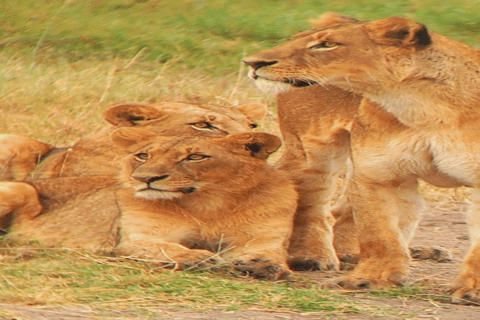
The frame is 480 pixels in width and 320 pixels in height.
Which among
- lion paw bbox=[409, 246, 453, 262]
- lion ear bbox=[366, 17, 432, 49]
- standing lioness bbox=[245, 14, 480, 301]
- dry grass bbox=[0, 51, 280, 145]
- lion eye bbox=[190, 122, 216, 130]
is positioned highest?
lion ear bbox=[366, 17, 432, 49]

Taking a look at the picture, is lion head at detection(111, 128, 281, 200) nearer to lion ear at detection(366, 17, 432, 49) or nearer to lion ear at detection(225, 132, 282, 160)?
lion ear at detection(225, 132, 282, 160)

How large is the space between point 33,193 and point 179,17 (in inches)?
306

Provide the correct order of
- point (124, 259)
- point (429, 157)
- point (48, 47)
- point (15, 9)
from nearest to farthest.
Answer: point (429, 157) → point (124, 259) → point (48, 47) → point (15, 9)

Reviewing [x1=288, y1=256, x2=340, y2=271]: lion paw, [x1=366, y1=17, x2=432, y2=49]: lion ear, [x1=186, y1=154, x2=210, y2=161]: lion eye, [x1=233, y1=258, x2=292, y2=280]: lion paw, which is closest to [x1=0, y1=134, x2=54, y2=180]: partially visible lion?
[x1=186, y1=154, x2=210, y2=161]: lion eye

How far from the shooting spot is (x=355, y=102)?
5.75 m

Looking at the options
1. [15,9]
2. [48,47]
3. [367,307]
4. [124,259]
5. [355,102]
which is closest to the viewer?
[367,307]

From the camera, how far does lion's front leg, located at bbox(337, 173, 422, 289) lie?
507cm

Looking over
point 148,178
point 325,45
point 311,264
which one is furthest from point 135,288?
point 325,45

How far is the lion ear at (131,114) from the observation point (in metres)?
6.62

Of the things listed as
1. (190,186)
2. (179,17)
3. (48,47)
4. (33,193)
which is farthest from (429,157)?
(179,17)

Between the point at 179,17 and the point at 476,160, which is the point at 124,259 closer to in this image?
the point at 476,160

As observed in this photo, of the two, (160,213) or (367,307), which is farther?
(160,213)

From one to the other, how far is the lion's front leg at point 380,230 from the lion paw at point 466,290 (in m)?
0.34

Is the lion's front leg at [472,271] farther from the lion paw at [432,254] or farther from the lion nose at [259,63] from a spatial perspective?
the lion paw at [432,254]
